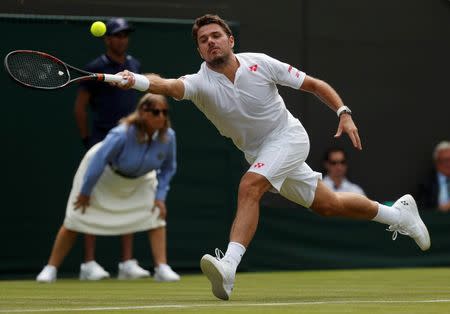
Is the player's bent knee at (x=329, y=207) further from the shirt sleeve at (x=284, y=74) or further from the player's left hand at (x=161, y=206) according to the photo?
the player's left hand at (x=161, y=206)

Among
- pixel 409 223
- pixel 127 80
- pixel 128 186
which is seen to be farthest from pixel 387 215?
pixel 128 186

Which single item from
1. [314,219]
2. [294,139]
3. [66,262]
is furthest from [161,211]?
[294,139]

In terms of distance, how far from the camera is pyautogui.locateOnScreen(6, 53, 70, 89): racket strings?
6.61m

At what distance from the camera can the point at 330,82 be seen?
11062 millimetres

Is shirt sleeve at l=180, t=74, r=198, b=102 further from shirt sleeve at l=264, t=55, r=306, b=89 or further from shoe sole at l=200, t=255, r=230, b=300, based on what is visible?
shoe sole at l=200, t=255, r=230, b=300

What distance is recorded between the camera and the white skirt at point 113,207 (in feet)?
30.2

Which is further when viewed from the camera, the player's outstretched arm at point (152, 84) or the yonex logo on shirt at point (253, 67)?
the yonex logo on shirt at point (253, 67)

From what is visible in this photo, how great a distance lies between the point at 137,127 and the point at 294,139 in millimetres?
2337

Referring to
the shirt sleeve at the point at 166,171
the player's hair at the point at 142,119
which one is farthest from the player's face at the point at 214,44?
the shirt sleeve at the point at 166,171

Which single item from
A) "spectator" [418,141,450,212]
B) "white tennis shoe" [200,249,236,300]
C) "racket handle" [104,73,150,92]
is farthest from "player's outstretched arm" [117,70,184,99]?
"spectator" [418,141,450,212]

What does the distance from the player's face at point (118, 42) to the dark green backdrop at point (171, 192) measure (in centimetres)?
58

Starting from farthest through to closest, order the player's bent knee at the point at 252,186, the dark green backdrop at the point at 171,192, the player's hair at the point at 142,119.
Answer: the dark green backdrop at the point at 171,192
the player's hair at the point at 142,119
the player's bent knee at the point at 252,186

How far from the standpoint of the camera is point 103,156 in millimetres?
8984

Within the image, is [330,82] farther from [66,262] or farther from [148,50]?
[66,262]
